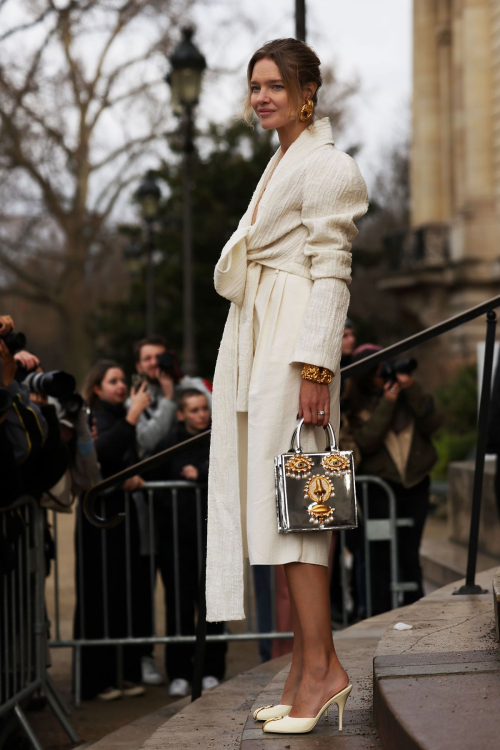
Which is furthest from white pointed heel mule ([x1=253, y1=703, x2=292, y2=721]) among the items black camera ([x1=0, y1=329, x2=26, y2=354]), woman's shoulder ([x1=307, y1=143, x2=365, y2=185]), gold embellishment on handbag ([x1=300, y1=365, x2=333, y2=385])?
black camera ([x1=0, y1=329, x2=26, y2=354])

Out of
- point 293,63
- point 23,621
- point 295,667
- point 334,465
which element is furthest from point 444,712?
point 23,621

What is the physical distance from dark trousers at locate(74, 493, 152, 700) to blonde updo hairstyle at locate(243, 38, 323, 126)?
3.43 metres

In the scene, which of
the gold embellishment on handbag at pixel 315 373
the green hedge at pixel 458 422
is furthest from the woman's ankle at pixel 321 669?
the green hedge at pixel 458 422

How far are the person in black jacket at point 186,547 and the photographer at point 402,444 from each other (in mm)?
1125

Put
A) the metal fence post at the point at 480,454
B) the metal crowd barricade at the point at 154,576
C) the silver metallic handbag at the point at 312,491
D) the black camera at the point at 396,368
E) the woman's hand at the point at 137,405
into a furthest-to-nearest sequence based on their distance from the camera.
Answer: the black camera at the point at 396,368, the woman's hand at the point at 137,405, the metal crowd barricade at the point at 154,576, the metal fence post at the point at 480,454, the silver metallic handbag at the point at 312,491

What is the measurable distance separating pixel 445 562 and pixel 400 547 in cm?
135

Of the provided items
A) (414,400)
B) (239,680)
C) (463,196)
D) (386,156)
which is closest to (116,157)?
(463,196)

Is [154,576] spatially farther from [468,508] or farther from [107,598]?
[468,508]

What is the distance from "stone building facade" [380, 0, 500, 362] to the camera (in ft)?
89.7

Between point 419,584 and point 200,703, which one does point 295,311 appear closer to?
point 200,703

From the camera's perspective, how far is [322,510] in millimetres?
3307

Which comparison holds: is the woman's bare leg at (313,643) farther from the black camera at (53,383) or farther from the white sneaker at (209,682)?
the white sneaker at (209,682)

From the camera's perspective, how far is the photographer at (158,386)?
715 cm

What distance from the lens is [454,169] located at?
31.3m
